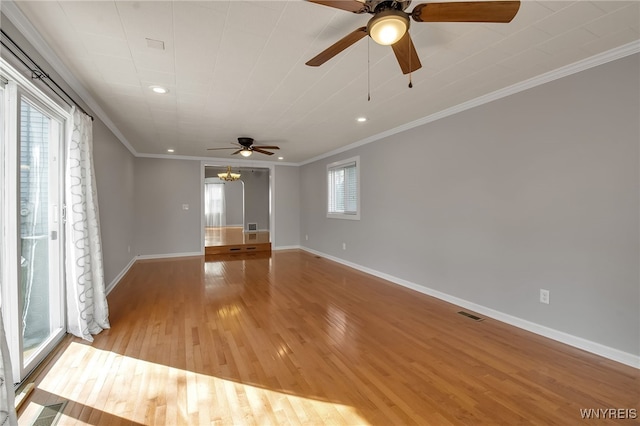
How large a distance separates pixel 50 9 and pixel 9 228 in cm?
142

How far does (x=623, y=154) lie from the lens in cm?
224

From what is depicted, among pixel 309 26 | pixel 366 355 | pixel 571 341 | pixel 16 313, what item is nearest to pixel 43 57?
pixel 16 313

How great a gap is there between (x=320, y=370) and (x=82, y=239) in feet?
7.95

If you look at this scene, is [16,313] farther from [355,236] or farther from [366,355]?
[355,236]

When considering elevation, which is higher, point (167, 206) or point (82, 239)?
point (167, 206)

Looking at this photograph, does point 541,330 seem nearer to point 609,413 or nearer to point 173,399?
point 609,413

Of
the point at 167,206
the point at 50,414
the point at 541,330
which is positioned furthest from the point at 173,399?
the point at 167,206

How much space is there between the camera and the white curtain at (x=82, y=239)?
2.56m

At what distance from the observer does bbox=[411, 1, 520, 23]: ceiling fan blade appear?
1383mm

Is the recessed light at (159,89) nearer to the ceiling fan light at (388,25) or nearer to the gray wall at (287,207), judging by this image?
the ceiling fan light at (388,25)

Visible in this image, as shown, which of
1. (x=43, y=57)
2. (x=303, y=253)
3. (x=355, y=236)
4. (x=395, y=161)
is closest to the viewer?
Answer: (x=43, y=57)

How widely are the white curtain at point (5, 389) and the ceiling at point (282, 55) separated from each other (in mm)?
1923

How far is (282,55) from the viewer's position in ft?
7.51

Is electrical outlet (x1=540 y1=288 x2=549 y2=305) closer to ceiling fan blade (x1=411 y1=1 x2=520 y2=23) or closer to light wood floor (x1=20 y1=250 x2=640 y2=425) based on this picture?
light wood floor (x1=20 y1=250 x2=640 y2=425)
